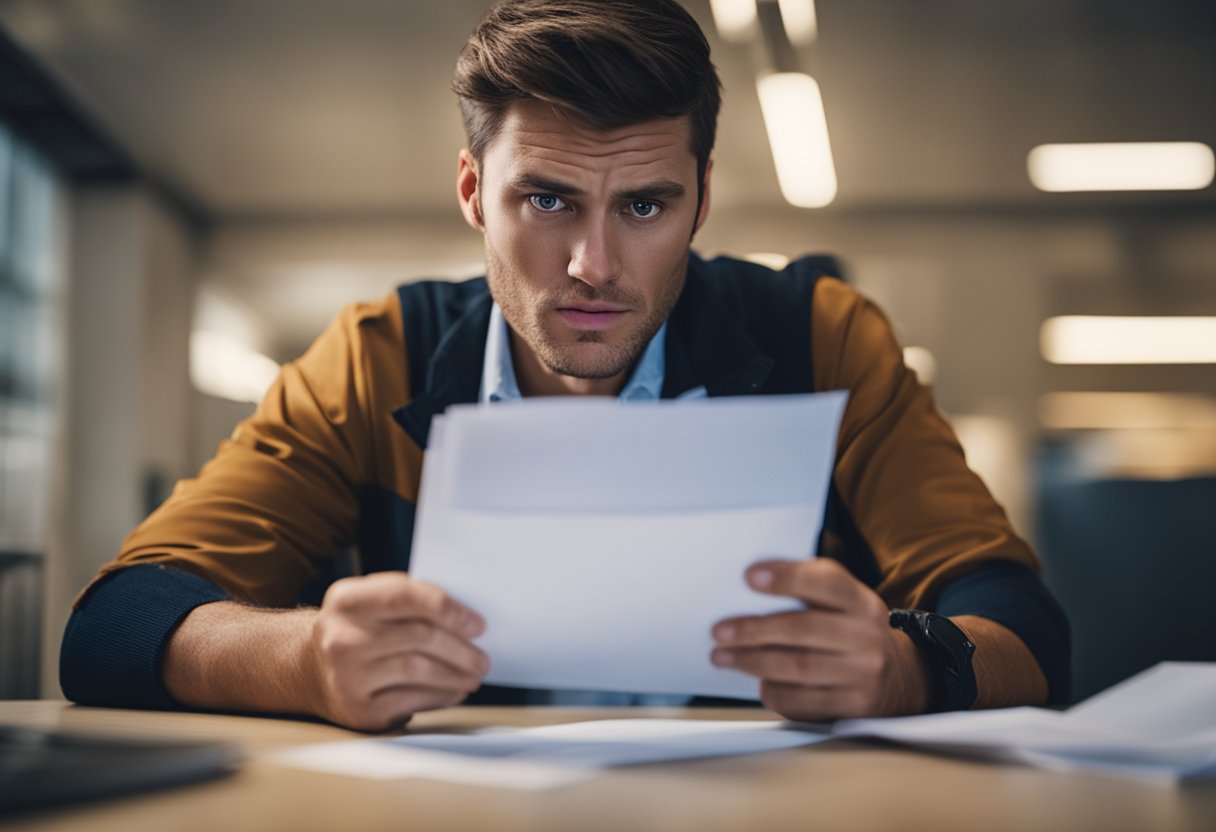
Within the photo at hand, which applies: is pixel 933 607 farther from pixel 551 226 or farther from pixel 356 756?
pixel 356 756

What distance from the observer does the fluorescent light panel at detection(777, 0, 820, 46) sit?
391 centimetres

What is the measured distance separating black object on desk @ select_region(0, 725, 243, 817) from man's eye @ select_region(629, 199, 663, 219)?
76 cm

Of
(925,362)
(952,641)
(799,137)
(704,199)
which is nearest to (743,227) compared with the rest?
(799,137)

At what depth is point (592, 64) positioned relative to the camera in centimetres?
116

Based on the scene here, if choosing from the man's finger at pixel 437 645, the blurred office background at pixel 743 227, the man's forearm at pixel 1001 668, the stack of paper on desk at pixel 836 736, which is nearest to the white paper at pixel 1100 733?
the stack of paper on desk at pixel 836 736

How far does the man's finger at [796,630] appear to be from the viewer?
700 millimetres

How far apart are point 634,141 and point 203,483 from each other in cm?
60

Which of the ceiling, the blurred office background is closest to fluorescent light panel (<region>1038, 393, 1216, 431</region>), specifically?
the blurred office background

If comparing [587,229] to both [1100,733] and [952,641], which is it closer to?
[952,641]

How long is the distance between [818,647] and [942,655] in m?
0.18

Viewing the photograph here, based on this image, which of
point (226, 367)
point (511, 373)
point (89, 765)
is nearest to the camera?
point (89, 765)

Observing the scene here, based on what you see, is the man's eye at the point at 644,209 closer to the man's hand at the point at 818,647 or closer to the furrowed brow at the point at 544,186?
the furrowed brow at the point at 544,186

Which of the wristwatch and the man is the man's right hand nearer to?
the man

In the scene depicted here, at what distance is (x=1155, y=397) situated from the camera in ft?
21.5
